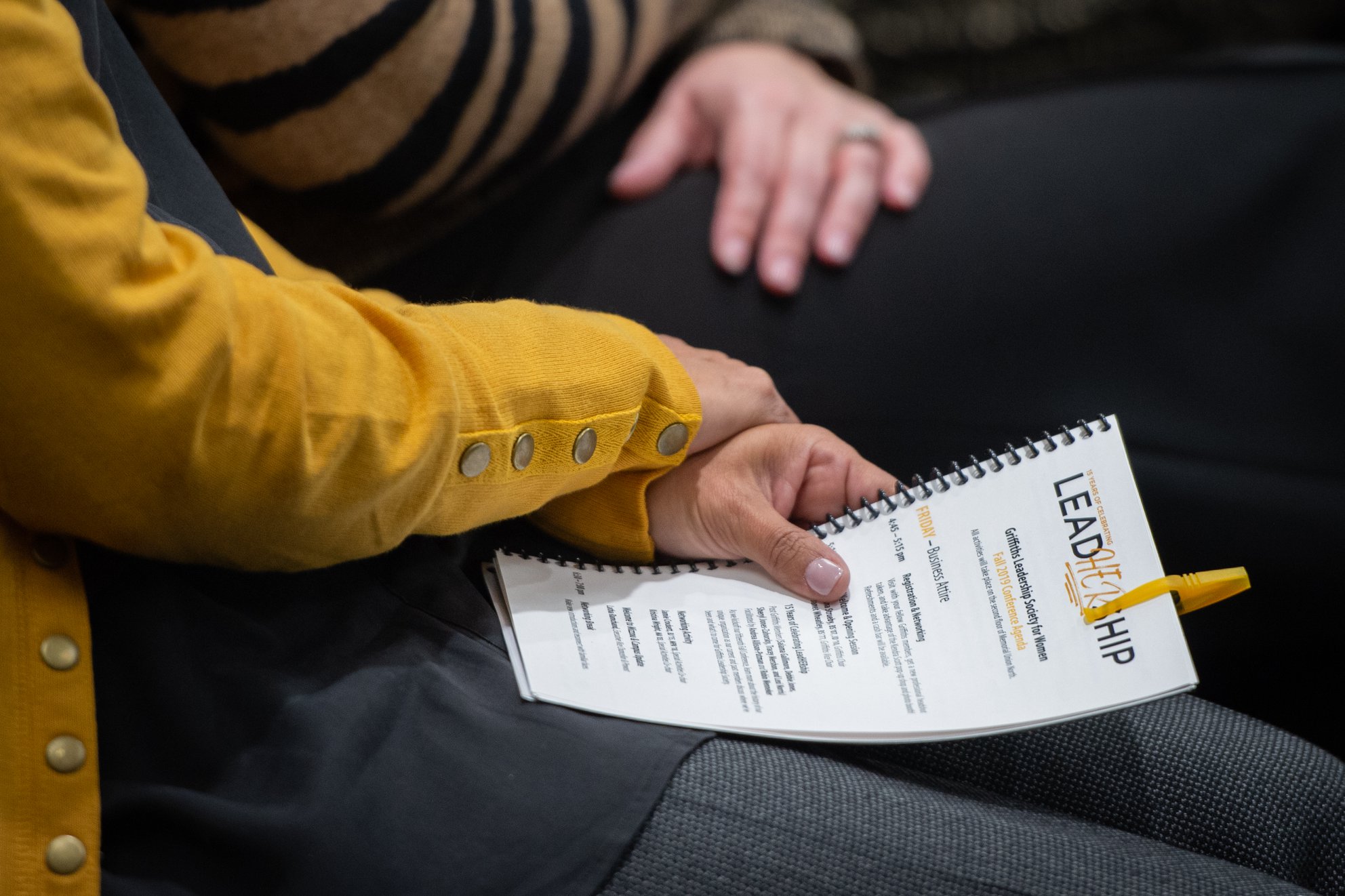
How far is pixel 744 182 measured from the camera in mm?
810

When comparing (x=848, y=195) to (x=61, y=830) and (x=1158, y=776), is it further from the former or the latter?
(x=61, y=830)

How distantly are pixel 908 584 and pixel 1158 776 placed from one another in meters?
0.16

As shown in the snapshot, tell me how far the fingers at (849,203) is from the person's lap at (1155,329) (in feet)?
0.05

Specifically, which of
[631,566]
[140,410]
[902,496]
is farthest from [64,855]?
[902,496]

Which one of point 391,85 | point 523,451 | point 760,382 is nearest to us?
point 523,451

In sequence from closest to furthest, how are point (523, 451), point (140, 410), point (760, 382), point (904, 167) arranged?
point (140, 410) → point (523, 451) → point (760, 382) → point (904, 167)

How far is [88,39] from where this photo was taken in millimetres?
438

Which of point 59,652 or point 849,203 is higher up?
point 849,203

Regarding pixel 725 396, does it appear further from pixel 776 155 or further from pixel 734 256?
pixel 776 155

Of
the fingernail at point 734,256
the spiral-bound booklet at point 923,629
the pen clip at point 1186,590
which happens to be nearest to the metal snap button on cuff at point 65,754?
the spiral-bound booklet at point 923,629

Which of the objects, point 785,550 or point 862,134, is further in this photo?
point 862,134

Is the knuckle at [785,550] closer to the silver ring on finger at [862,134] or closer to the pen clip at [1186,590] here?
the pen clip at [1186,590]

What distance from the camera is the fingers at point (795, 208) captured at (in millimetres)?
748

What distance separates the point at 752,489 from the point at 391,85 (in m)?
0.38
